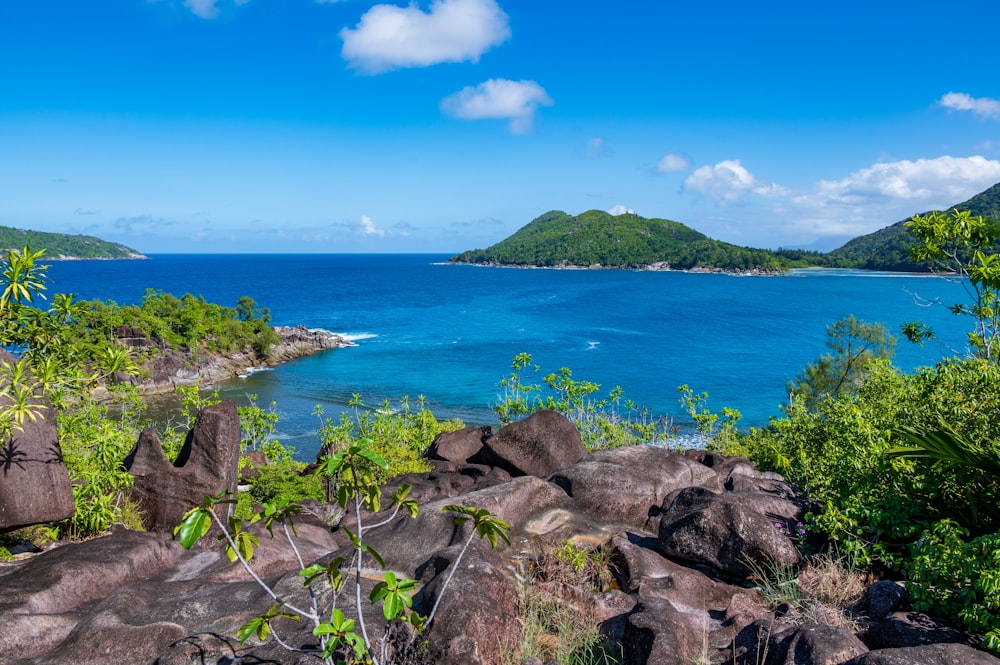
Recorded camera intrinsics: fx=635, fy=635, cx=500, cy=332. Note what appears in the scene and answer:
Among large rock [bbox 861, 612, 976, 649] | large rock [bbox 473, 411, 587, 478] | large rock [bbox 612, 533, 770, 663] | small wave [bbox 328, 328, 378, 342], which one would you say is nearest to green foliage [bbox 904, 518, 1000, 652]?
large rock [bbox 861, 612, 976, 649]

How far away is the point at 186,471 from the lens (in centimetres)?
1398

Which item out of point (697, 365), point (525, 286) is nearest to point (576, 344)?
point (697, 365)

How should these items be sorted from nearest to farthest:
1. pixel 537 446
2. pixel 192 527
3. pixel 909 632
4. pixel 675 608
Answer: pixel 192 527 < pixel 909 632 < pixel 675 608 < pixel 537 446

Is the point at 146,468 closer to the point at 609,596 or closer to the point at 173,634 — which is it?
the point at 173,634

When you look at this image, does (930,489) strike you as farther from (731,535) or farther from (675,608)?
(675,608)

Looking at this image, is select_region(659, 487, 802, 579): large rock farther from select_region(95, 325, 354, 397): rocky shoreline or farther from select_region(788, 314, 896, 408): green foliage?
select_region(95, 325, 354, 397): rocky shoreline

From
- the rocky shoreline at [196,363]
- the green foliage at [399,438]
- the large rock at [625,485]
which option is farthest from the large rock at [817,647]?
the rocky shoreline at [196,363]

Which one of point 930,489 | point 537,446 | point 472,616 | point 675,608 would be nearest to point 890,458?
point 930,489

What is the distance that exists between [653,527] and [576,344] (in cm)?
6336

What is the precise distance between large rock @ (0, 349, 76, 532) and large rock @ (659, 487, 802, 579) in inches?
418

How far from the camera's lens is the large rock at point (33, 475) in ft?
33.7

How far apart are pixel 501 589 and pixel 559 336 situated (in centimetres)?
7606

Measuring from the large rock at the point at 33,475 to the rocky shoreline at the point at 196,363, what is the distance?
37.5 metres

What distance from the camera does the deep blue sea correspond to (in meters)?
52.8
